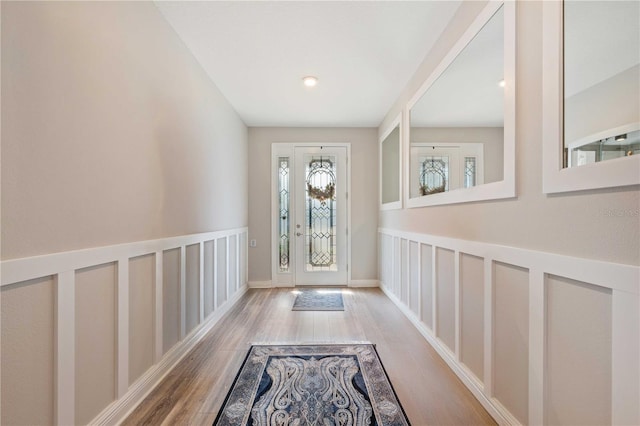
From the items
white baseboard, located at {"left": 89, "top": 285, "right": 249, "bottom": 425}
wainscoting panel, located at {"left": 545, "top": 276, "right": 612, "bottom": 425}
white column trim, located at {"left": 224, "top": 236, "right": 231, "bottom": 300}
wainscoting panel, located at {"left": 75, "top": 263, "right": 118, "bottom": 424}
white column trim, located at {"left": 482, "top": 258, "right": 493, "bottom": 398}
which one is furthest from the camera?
white column trim, located at {"left": 224, "top": 236, "right": 231, "bottom": 300}

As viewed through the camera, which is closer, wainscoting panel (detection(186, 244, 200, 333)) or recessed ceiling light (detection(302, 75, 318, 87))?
wainscoting panel (detection(186, 244, 200, 333))

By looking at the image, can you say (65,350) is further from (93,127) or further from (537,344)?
(537,344)

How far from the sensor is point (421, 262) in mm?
2682

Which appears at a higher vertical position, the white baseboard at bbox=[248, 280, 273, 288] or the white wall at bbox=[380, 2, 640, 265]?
the white wall at bbox=[380, 2, 640, 265]

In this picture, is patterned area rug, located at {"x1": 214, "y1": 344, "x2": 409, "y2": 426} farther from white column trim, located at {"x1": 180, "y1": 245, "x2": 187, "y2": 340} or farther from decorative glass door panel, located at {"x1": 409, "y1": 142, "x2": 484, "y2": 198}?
decorative glass door panel, located at {"x1": 409, "y1": 142, "x2": 484, "y2": 198}

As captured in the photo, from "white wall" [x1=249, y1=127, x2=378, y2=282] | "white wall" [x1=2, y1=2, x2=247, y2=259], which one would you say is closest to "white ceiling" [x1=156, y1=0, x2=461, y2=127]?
"white wall" [x1=2, y1=2, x2=247, y2=259]

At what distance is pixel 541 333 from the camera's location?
4.05 feet

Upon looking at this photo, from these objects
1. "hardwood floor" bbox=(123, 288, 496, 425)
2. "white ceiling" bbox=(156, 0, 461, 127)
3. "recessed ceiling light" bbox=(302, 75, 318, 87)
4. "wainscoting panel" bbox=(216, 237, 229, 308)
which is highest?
"white ceiling" bbox=(156, 0, 461, 127)

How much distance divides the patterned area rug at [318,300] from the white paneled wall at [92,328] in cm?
147

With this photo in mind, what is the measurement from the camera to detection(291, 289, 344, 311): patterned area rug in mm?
3463

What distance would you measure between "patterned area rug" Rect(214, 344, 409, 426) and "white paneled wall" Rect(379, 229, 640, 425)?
A: 0.54 metres

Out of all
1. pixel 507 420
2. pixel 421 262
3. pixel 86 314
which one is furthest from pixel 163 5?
pixel 507 420

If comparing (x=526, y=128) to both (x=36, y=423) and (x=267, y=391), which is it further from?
(x=36, y=423)

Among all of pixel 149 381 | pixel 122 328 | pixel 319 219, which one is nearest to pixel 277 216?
pixel 319 219
